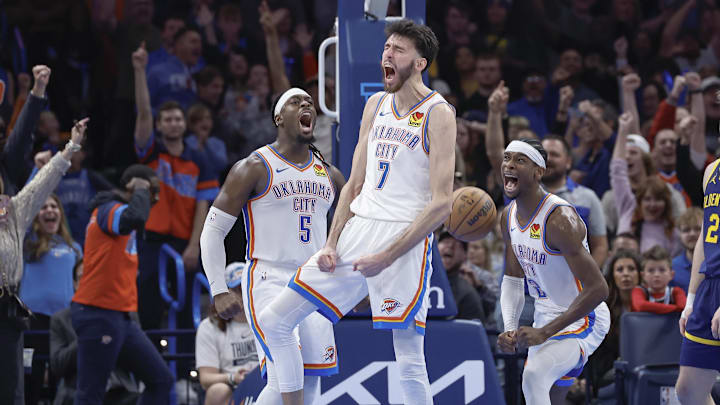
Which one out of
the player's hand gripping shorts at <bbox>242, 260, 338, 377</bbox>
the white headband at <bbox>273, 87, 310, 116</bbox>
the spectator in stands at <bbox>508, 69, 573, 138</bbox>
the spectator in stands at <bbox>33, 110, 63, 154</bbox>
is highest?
the spectator in stands at <bbox>508, 69, 573, 138</bbox>

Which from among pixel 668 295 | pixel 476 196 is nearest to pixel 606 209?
pixel 668 295

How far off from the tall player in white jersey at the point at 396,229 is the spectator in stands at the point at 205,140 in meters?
4.94

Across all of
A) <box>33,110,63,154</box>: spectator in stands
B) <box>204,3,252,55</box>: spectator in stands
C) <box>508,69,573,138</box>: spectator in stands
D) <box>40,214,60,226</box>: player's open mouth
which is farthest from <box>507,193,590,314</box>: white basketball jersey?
<box>204,3,252,55</box>: spectator in stands

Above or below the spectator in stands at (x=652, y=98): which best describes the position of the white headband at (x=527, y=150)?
below

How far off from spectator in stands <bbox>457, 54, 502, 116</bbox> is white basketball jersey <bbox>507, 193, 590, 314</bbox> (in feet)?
18.3

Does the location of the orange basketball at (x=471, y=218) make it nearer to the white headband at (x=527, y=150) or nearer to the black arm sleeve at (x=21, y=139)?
the white headband at (x=527, y=150)

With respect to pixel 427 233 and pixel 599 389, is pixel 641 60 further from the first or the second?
pixel 427 233

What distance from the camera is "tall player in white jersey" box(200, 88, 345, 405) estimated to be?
5695mm

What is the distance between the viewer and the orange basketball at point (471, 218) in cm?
689

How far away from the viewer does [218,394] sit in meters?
8.00

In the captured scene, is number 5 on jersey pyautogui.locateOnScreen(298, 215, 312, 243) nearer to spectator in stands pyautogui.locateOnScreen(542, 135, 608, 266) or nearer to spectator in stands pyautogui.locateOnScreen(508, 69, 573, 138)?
spectator in stands pyautogui.locateOnScreen(542, 135, 608, 266)

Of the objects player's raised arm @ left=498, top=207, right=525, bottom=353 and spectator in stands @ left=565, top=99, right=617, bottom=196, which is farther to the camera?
spectator in stands @ left=565, top=99, right=617, bottom=196

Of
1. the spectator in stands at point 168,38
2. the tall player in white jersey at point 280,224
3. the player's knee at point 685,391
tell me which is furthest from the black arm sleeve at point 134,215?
the player's knee at point 685,391

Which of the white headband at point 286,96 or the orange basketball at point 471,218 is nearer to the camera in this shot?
the white headband at point 286,96
